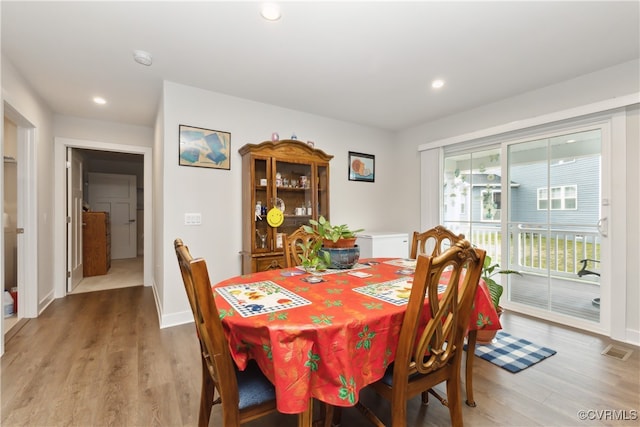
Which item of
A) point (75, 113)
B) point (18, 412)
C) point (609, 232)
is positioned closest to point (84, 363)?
point (18, 412)

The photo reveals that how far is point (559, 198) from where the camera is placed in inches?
116

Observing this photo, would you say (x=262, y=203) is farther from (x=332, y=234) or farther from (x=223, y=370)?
(x=223, y=370)

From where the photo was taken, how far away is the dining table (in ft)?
3.15

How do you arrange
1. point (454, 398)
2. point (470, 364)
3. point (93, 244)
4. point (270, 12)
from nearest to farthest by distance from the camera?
point (454, 398), point (470, 364), point (270, 12), point (93, 244)

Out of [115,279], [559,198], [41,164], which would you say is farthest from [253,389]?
[115,279]

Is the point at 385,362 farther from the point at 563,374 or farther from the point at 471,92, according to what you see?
the point at 471,92

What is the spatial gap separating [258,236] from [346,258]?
1456mm

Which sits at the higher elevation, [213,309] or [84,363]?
[213,309]

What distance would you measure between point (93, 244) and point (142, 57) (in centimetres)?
405

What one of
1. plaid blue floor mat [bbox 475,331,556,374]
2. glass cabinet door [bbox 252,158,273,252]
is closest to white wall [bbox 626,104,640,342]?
plaid blue floor mat [bbox 475,331,556,374]

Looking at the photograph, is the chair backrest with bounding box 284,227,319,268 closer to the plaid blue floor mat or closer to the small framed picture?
the plaid blue floor mat

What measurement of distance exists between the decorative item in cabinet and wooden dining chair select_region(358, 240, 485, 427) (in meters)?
5.46

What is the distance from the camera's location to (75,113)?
3697 millimetres

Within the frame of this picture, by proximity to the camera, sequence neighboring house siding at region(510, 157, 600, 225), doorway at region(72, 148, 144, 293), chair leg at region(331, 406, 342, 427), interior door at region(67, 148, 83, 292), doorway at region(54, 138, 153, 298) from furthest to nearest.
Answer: doorway at region(72, 148, 144, 293) < interior door at region(67, 148, 83, 292) < doorway at region(54, 138, 153, 298) < neighboring house siding at region(510, 157, 600, 225) < chair leg at region(331, 406, 342, 427)
